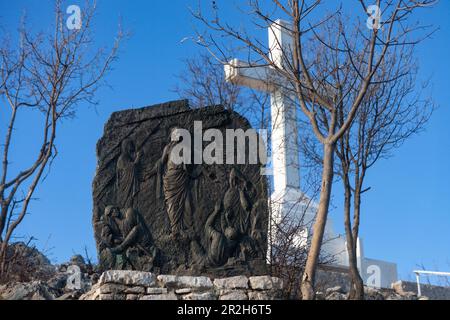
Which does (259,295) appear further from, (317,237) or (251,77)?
(251,77)

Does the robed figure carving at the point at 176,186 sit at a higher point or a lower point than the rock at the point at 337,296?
higher

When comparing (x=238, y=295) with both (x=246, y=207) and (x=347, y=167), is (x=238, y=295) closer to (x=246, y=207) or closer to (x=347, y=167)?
(x=246, y=207)

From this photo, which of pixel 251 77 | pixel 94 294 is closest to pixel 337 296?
pixel 94 294

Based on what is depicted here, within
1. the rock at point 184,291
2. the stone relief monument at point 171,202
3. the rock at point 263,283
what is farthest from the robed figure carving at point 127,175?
the rock at point 263,283

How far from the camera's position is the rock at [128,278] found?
30.8ft

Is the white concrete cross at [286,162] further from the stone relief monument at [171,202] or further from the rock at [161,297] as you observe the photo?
the rock at [161,297]

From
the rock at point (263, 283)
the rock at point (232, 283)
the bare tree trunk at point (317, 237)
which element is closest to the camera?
the bare tree trunk at point (317, 237)

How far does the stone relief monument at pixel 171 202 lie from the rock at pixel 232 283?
0.29 m

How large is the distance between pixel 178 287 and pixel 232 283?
0.75 metres

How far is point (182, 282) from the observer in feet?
31.9

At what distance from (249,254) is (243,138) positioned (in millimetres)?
1756

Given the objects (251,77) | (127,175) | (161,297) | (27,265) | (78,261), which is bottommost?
(161,297)

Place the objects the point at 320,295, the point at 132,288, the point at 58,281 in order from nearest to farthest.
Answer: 1. the point at 132,288
2. the point at 320,295
3. the point at 58,281
